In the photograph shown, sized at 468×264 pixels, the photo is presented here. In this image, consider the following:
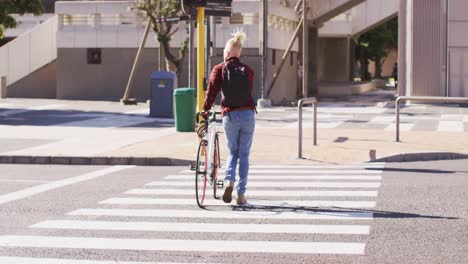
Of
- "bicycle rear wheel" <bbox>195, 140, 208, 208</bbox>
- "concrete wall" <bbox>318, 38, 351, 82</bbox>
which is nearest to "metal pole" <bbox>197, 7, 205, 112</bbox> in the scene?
"bicycle rear wheel" <bbox>195, 140, 208, 208</bbox>

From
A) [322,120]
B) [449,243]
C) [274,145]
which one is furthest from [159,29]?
[449,243]

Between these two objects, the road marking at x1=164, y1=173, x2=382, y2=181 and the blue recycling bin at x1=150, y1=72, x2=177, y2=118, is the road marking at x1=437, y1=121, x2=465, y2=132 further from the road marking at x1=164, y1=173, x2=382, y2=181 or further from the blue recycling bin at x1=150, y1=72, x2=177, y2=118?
the road marking at x1=164, y1=173, x2=382, y2=181

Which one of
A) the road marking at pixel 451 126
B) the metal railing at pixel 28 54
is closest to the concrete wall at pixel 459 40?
the road marking at pixel 451 126

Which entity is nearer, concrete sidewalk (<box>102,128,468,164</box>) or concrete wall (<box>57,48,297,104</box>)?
concrete sidewalk (<box>102,128,468,164</box>)

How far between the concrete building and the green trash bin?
1391 cm

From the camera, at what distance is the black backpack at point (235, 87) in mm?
11328

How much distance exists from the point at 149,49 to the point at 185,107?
16576 mm

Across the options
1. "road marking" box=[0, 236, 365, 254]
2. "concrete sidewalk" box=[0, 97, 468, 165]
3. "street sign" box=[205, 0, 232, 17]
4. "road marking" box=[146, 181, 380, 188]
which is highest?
"street sign" box=[205, 0, 232, 17]

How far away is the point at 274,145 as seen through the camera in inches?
775

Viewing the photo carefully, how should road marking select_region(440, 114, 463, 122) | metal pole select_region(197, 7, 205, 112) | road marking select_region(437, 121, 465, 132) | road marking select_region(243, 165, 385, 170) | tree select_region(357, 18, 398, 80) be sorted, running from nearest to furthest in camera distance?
road marking select_region(243, 165, 385, 170)
metal pole select_region(197, 7, 205, 112)
road marking select_region(437, 121, 465, 132)
road marking select_region(440, 114, 463, 122)
tree select_region(357, 18, 398, 80)

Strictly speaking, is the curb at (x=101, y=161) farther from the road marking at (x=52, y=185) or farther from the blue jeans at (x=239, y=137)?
the blue jeans at (x=239, y=137)

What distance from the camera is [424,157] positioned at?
17453mm

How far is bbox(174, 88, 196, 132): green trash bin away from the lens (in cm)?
2323

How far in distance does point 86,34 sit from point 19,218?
2938 cm
